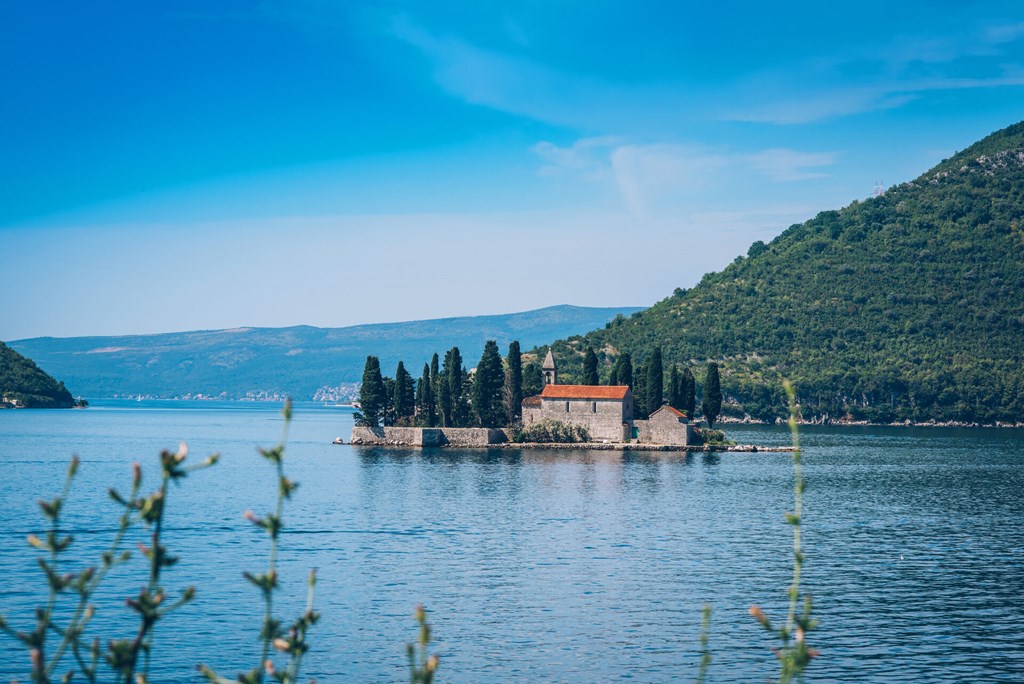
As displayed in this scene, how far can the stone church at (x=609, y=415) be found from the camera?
106625 millimetres

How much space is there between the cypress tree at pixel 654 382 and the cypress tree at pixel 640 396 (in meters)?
1.08

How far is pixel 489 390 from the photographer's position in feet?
363

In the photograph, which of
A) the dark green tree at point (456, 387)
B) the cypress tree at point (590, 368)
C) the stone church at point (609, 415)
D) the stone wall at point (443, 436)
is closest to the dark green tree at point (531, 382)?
the cypress tree at point (590, 368)

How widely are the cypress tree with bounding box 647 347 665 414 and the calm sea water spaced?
19.3 meters

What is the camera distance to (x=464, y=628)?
32.5m

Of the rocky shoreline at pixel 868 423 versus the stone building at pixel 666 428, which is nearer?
the stone building at pixel 666 428

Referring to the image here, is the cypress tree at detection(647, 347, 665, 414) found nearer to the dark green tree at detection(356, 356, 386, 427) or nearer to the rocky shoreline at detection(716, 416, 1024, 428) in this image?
the dark green tree at detection(356, 356, 386, 427)

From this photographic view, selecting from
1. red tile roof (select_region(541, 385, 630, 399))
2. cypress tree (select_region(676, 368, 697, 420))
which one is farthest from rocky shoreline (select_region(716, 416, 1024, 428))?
red tile roof (select_region(541, 385, 630, 399))

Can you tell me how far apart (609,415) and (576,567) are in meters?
64.7

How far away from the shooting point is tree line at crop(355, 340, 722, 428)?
10981cm

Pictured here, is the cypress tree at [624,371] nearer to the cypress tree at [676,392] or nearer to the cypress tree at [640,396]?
the cypress tree at [640,396]

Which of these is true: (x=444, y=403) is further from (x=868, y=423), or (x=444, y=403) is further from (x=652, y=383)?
(x=868, y=423)

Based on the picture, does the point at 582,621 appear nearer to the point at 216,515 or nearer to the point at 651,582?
the point at 651,582

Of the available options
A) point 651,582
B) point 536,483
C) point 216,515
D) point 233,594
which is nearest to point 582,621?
point 651,582
